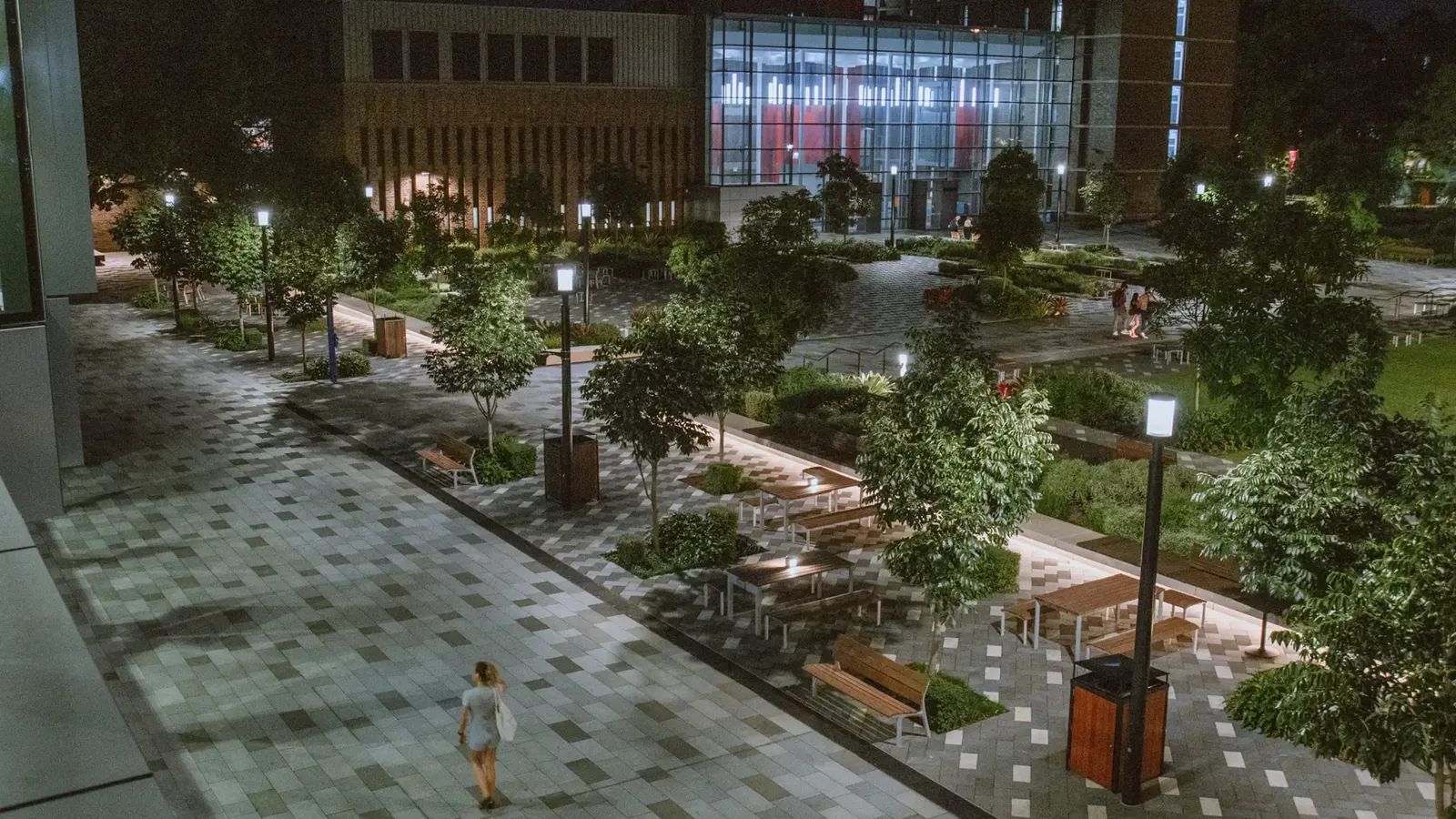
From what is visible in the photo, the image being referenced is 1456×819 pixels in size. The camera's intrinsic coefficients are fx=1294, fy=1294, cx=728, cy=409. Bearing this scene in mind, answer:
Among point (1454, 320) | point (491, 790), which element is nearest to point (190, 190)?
point (491, 790)

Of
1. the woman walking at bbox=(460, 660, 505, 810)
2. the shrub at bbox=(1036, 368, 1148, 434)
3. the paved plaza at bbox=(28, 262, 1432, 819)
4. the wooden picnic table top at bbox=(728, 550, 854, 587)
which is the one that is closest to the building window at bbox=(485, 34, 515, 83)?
the paved plaza at bbox=(28, 262, 1432, 819)

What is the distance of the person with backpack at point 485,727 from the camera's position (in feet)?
33.6

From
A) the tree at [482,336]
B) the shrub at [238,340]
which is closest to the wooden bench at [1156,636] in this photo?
the tree at [482,336]

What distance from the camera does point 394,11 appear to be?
158ft

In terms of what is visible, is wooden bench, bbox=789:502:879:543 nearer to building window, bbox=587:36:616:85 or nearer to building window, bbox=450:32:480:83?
building window, bbox=450:32:480:83

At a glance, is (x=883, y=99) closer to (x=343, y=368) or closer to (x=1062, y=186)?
(x=1062, y=186)

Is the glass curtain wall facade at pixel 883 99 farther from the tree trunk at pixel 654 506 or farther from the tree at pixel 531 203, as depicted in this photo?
the tree trunk at pixel 654 506

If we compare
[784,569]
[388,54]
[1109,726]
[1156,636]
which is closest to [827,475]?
[784,569]

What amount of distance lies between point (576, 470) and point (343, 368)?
1146 cm

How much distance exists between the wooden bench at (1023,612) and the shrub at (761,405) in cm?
937

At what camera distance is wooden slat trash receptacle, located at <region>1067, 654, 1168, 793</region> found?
35.0 ft

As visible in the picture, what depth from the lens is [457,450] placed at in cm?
2009

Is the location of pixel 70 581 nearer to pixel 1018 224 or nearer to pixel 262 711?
pixel 262 711

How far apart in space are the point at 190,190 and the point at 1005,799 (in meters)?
33.1
